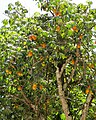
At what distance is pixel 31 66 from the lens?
6562 mm

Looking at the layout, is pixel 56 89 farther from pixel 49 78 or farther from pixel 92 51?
pixel 92 51

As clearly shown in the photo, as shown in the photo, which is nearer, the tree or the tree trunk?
the tree

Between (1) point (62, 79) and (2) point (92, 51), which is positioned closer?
(2) point (92, 51)

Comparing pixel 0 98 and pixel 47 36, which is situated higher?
pixel 47 36

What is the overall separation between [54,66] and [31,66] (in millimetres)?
854

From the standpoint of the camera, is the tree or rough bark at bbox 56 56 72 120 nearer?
the tree

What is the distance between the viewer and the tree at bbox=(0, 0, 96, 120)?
6.34 meters

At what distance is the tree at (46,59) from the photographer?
20.8 ft

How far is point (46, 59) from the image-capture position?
664 cm

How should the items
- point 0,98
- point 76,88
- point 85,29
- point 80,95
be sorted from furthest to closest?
point 80,95 < point 76,88 < point 0,98 < point 85,29

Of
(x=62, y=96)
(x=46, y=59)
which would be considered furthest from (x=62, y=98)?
(x=46, y=59)

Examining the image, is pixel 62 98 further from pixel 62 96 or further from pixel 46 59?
pixel 46 59

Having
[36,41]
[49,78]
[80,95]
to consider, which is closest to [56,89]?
[49,78]

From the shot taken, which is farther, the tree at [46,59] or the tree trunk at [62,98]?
the tree trunk at [62,98]
